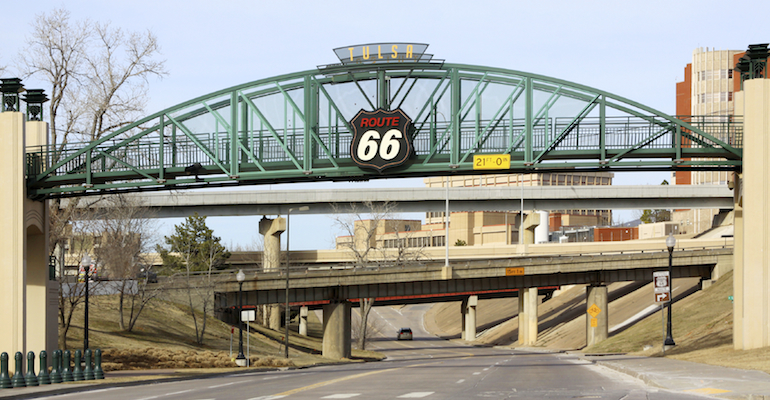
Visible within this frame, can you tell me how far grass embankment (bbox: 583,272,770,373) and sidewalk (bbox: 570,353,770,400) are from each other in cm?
142

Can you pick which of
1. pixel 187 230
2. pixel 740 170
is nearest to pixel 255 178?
pixel 740 170

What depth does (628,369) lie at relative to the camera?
25.4 meters

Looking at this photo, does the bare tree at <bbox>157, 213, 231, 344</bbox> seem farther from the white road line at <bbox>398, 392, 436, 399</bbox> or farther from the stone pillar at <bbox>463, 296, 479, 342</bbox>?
the white road line at <bbox>398, 392, 436, 399</bbox>

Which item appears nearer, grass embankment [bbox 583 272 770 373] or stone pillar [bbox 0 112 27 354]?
grass embankment [bbox 583 272 770 373]

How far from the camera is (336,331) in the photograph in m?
59.2

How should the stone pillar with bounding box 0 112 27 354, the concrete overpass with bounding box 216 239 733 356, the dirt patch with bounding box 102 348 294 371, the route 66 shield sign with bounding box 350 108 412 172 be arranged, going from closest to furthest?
the stone pillar with bounding box 0 112 27 354
the route 66 shield sign with bounding box 350 108 412 172
the dirt patch with bounding box 102 348 294 371
the concrete overpass with bounding box 216 239 733 356

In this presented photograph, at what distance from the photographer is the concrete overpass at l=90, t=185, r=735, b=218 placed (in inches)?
3214

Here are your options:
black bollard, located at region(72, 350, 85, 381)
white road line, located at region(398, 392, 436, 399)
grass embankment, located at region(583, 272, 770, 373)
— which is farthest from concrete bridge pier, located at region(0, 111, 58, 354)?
grass embankment, located at region(583, 272, 770, 373)

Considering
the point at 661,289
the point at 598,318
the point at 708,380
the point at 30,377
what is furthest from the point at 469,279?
the point at 708,380

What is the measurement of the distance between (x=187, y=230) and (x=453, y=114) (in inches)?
2309

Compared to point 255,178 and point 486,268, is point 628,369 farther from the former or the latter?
point 486,268

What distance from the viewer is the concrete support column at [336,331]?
58.5 m

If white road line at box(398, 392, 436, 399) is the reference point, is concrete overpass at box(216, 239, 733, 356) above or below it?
below

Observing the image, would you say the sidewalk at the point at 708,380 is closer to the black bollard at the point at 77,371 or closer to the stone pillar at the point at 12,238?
the black bollard at the point at 77,371
